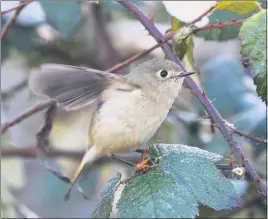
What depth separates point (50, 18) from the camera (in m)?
1.58

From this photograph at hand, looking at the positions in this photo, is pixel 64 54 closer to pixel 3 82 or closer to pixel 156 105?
pixel 3 82

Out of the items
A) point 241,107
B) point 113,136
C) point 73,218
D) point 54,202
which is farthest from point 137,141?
point 54,202

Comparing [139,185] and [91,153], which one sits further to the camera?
[91,153]

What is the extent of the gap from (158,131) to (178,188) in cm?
96

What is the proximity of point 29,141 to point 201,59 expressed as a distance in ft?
2.32

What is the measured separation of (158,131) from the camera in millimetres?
1741

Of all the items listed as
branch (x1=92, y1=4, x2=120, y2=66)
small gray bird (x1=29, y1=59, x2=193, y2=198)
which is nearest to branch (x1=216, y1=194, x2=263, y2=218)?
small gray bird (x1=29, y1=59, x2=193, y2=198)

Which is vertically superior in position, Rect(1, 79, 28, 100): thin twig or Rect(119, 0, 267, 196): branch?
Rect(119, 0, 267, 196): branch

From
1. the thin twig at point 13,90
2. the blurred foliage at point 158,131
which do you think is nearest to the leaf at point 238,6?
the blurred foliage at point 158,131

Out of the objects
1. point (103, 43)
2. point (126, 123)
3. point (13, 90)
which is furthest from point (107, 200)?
point (103, 43)

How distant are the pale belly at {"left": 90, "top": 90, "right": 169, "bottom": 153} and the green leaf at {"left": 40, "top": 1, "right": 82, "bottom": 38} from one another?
55cm

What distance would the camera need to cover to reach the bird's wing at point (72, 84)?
3.24ft

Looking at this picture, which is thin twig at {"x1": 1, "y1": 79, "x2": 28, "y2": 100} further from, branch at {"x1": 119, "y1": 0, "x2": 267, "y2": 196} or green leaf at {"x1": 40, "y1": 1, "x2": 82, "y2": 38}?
branch at {"x1": 119, "y1": 0, "x2": 267, "y2": 196}

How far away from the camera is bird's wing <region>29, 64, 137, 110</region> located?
3.24ft
